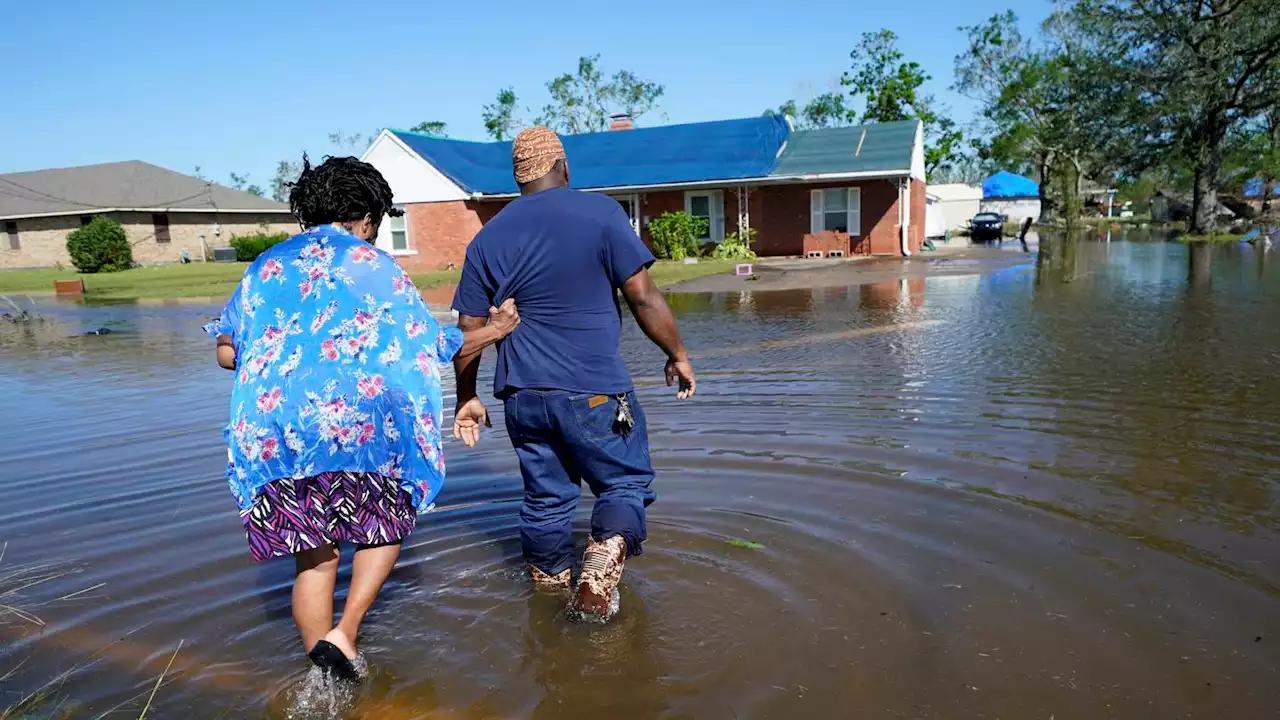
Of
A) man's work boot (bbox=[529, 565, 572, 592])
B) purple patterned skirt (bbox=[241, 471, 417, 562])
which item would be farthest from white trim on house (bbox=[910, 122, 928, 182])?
purple patterned skirt (bbox=[241, 471, 417, 562])

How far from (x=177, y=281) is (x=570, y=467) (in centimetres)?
3016

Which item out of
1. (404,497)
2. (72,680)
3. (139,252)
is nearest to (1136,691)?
(404,497)

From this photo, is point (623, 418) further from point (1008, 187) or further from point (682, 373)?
point (1008, 187)

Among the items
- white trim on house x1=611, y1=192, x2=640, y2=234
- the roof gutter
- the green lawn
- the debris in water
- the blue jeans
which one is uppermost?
the roof gutter

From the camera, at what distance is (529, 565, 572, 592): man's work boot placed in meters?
3.88

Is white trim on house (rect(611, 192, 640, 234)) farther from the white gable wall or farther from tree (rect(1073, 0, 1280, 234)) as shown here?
tree (rect(1073, 0, 1280, 234))

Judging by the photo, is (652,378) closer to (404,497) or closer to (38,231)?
(404,497)

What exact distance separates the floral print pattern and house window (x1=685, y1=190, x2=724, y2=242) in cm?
2780

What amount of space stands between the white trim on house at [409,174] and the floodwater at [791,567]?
79.0ft

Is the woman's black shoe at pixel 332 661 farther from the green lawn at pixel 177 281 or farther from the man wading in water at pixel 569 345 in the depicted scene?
the green lawn at pixel 177 281

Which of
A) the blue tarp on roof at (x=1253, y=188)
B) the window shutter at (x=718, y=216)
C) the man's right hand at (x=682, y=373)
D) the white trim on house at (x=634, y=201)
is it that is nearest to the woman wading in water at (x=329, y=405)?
the man's right hand at (x=682, y=373)

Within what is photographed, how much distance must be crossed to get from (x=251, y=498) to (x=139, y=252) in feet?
154

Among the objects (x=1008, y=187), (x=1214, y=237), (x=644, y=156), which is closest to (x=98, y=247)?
(x=644, y=156)

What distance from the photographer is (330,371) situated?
A: 116 inches
